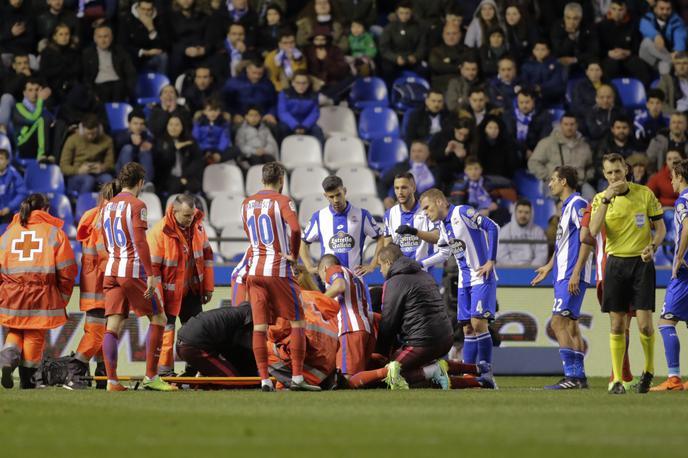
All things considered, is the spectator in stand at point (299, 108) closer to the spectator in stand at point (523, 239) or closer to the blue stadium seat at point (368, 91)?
the blue stadium seat at point (368, 91)

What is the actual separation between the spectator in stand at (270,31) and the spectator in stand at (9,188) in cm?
562

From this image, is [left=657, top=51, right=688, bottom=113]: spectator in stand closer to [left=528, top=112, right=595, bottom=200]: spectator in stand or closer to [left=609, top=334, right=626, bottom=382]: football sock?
[left=528, top=112, right=595, bottom=200]: spectator in stand

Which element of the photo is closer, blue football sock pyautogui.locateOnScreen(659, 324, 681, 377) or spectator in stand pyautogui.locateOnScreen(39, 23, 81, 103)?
blue football sock pyautogui.locateOnScreen(659, 324, 681, 377)

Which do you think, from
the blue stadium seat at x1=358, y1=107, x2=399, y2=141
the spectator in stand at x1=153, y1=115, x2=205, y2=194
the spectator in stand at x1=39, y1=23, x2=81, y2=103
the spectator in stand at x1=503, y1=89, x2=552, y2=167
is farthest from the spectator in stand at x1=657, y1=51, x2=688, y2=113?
the spectator in stand at x1=39, y1=23, x2=81, y2=103

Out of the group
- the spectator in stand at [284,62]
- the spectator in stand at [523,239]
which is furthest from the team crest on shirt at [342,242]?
the spectator in stand at [284,62]

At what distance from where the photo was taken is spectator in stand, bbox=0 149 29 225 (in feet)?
62.2

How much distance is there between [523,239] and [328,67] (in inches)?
235

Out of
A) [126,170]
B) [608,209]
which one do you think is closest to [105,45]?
[126,170]

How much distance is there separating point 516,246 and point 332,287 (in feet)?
19.3

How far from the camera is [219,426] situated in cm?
868

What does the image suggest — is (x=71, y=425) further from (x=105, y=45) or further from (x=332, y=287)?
(x=105, y=45)

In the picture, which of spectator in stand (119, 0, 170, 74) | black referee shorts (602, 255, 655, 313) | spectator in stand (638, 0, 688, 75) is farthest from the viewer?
spectator in stand (638, 0, 688, 75)

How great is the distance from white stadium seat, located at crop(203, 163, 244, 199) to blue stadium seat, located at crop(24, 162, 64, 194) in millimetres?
2220

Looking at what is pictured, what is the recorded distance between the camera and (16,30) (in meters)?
22.1
